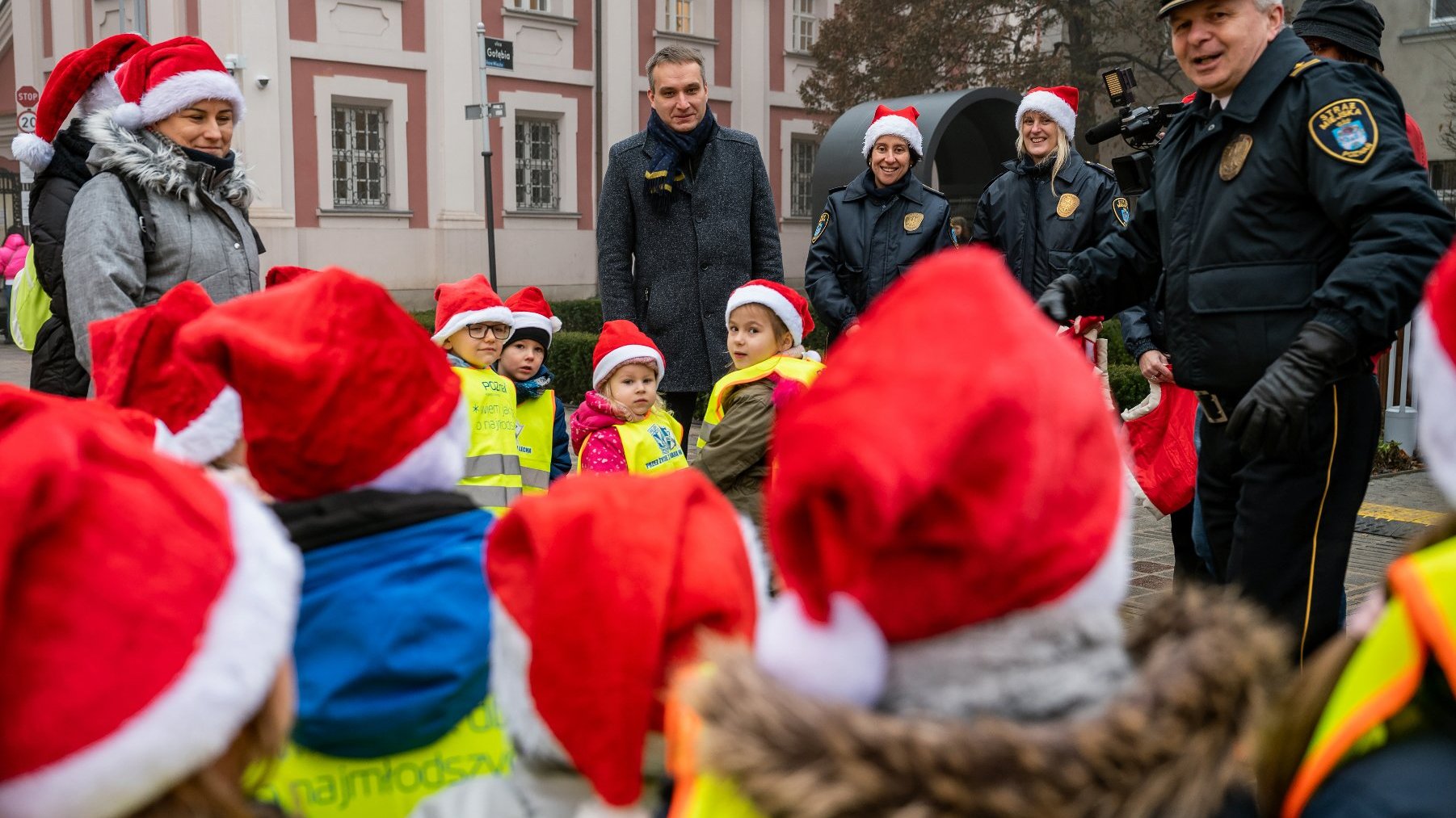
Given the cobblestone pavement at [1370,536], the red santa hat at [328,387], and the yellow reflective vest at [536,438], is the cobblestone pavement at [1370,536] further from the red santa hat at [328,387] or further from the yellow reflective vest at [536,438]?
the red santa hat at [328,387]

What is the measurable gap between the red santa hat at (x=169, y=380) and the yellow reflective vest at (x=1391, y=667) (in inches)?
91.9

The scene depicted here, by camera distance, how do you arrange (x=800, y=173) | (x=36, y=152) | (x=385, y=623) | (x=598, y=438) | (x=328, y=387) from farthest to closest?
(x=800, y=173)
(x=598, y=438)
(x=36, y=152)
(x=328, y=387)
(x=385, y=623)

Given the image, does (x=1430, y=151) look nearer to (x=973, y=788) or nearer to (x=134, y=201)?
(x=134, y=201)

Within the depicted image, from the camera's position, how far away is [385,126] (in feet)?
83.9

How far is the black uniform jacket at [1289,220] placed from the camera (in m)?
3.35

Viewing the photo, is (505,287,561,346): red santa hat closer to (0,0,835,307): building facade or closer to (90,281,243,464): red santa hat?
(90,281,243,464): red santa hat

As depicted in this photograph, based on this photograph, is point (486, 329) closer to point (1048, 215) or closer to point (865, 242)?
point (865, 242)

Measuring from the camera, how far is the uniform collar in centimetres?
364

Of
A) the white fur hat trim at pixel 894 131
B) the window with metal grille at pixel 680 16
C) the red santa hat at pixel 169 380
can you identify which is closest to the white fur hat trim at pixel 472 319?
the white fur hat trim at pixel 894 131

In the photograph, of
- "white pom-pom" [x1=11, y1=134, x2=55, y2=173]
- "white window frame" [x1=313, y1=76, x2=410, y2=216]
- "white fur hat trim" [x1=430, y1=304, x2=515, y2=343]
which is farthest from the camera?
"white window frame" [x1=313, y1=76, x2=410, y2=216]

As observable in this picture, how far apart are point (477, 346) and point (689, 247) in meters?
1.00

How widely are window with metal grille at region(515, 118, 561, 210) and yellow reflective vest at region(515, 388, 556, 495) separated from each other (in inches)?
866

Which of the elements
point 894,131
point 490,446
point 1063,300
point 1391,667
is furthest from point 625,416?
point 1391,667

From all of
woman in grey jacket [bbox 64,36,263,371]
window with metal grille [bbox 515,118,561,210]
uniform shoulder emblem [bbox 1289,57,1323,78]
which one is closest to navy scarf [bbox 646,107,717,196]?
woman in grey jacket [bbox 64,36,263,371]
